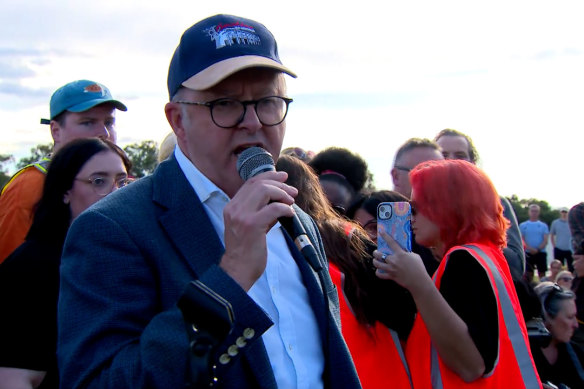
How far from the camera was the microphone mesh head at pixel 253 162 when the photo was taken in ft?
5.52

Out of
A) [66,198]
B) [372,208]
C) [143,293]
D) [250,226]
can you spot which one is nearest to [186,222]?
[143,293]

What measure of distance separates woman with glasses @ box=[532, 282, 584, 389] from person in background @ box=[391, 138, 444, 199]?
1360mm

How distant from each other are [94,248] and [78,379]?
33 centimetres

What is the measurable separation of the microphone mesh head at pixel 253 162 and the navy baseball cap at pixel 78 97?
9.10ft

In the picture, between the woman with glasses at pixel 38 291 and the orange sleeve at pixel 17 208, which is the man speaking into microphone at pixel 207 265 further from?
the orange sleeve at pixel 17 208

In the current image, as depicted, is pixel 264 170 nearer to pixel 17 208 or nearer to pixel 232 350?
pixel 232 350

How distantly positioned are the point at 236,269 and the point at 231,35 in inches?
31.7

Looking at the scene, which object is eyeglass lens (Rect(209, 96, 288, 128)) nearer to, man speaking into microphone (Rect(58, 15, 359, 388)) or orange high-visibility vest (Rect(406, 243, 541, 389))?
man speaking into microphone (Rect(58, 15, 359, 388))

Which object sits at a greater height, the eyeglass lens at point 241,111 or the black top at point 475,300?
the eyeglass lens at point 241,111

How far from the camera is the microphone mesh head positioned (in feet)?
5.52

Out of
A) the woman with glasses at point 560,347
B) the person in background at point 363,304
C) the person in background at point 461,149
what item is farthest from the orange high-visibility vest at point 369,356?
the person in background at point 461,149

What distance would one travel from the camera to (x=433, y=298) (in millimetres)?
2734

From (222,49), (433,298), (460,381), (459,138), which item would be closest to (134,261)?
(222,49)

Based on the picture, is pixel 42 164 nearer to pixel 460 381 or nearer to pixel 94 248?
pixel 94 248
